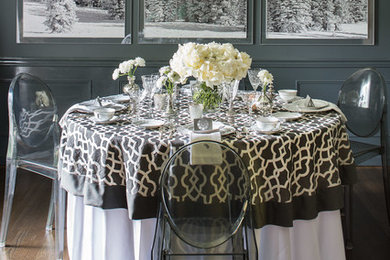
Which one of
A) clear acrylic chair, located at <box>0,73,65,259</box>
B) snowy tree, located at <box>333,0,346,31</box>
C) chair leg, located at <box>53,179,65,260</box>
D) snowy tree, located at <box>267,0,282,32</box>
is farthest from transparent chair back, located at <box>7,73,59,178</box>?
snowy tree, located at <box>333,0,346,31</box>

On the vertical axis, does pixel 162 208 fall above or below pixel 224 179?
below

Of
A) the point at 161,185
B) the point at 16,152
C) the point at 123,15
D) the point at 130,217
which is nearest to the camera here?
the point at 161,185

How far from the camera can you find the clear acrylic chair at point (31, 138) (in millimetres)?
2844

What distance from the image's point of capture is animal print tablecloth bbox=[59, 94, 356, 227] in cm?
209

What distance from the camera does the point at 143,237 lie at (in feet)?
7.11

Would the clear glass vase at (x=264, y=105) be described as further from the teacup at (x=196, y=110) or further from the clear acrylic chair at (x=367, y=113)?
the clear acrylic chair at (x=367, y=113)

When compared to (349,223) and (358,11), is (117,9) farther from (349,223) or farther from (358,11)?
(349,223)

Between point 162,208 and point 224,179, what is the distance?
0.28 metres

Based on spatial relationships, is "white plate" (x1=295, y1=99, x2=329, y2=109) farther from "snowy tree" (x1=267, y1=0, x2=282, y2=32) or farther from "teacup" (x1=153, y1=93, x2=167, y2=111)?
"snowy tree" (x1=267, y1=0, x2=282, y2=32)

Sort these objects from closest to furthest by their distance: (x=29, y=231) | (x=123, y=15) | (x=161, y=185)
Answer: (x=161, y=185)
(x=29, y=231)
(x=123, y=15)

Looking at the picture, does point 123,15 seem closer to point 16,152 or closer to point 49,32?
point 49,32

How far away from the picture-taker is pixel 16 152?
9.56ft

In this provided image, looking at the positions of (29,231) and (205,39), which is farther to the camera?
(205,39)

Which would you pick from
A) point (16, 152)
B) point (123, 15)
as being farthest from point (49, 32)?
point (16, 152)
